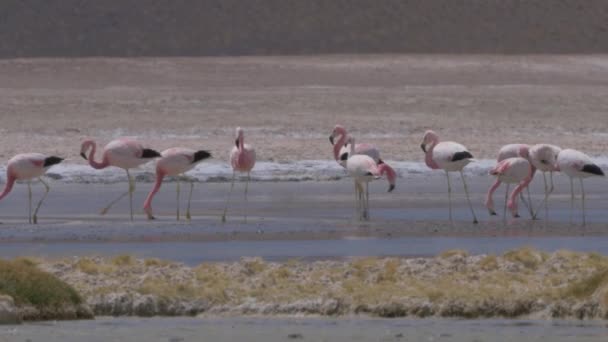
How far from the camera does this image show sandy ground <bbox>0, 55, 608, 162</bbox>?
28.6 metres

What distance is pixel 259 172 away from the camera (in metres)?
22.5

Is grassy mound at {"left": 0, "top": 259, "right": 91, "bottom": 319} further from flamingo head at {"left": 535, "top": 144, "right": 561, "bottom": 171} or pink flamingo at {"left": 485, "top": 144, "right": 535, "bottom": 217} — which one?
flamingo head at {"left": 535, "top": 144, "right": 561, "bottom": 171}

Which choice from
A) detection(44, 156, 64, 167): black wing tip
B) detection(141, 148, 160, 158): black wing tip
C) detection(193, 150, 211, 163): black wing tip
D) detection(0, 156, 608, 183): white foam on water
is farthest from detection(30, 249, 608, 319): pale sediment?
detection(0, 156, 608, 183): white foam on water

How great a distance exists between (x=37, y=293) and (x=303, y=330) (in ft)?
5.98

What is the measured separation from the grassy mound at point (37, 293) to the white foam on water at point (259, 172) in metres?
11.7

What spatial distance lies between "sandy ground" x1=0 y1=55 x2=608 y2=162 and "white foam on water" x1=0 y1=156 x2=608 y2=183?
102cm

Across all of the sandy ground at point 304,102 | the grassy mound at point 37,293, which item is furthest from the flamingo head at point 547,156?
the grassy mound at point 37,293

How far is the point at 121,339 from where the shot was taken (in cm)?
925

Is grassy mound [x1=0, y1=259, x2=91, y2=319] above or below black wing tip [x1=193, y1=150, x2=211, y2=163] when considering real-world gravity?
below

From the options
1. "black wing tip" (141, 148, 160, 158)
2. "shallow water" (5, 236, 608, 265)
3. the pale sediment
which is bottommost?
the pale sediment

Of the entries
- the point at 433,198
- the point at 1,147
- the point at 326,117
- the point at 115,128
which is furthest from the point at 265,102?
the point at 433,198

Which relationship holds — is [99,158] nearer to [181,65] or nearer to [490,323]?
[490,323]

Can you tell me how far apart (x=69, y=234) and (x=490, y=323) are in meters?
6.55

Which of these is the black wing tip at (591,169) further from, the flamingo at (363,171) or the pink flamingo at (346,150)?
the pink flamingo at (346,150)
